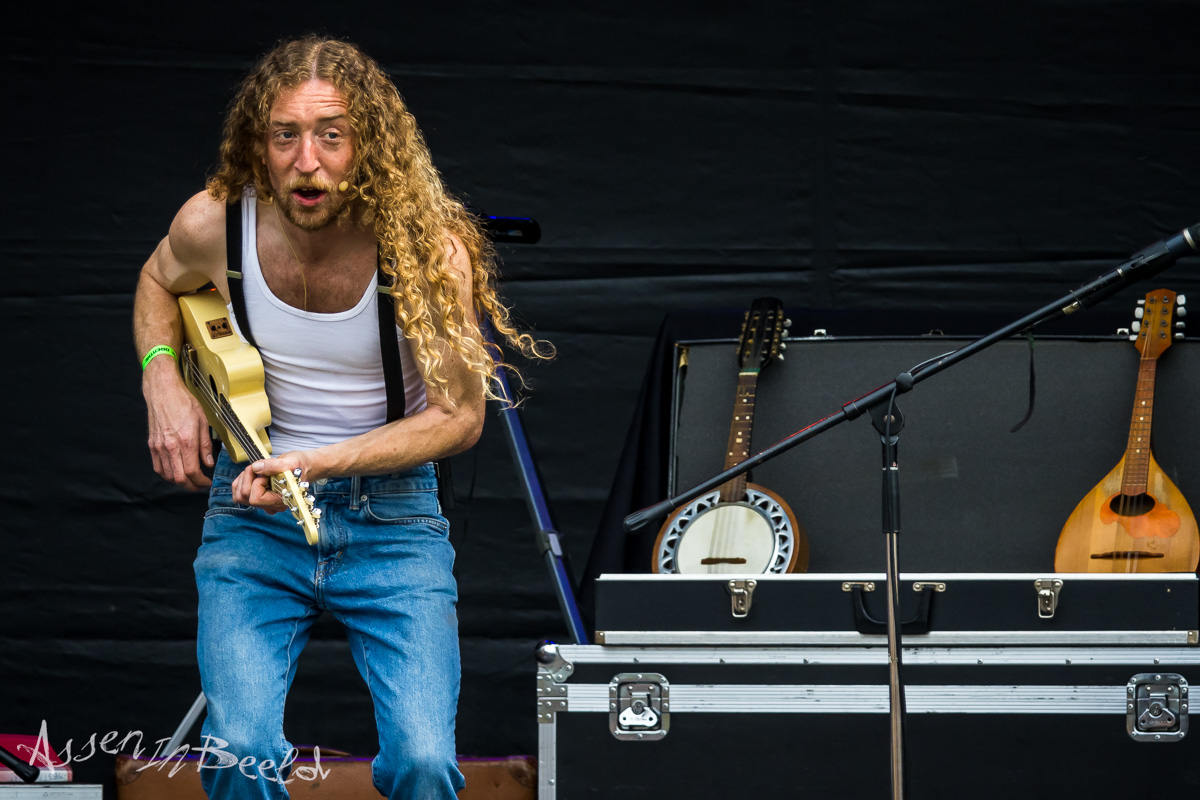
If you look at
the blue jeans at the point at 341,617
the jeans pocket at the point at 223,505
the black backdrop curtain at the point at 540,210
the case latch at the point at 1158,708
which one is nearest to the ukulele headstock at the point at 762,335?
the black backdrop curtain at the point at 540,210

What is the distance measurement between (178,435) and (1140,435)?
85.2 inches

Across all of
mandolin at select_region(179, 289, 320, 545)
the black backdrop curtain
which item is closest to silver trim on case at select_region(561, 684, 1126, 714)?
mandolin at select_region(179, 289, 320, 545)

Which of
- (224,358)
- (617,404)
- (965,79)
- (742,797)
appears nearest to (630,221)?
(617,404)

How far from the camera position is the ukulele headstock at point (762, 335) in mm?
3258

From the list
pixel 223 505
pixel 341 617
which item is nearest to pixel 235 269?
pixel 223 505

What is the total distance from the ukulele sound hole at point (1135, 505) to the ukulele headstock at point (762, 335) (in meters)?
0.90

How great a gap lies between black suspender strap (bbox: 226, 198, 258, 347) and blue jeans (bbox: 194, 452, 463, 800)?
0.28 metres

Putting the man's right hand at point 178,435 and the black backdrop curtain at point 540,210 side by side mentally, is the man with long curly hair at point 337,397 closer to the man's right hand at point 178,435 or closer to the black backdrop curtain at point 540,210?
the man's right hand at point 178,435

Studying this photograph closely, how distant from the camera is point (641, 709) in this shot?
2.57 m

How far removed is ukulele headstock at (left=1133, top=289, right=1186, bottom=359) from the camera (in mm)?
3105

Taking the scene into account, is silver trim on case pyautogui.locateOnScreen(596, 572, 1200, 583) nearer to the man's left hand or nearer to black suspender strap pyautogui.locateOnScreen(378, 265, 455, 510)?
black suspender strap pyautogui.locateOnScreen(378, 265, 455, 510)

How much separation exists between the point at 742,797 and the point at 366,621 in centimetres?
82

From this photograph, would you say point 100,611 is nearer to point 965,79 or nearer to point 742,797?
point 742,797

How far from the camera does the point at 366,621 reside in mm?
2447
